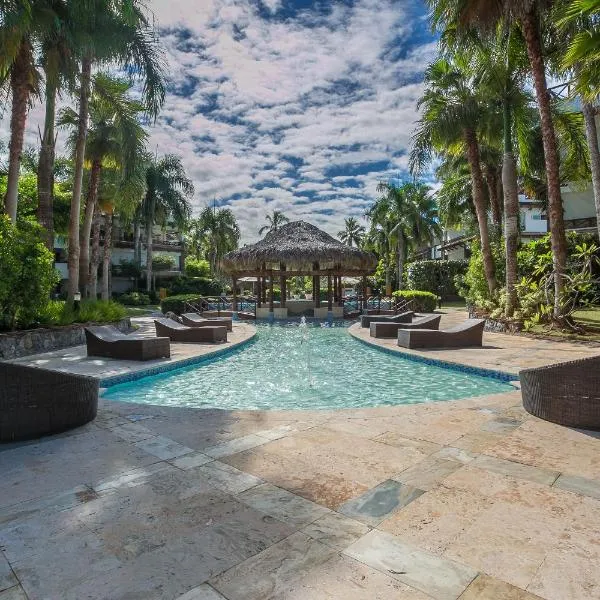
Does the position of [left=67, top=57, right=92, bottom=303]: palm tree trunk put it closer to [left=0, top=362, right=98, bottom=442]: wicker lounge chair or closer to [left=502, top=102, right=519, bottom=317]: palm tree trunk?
[left=0, top=362, right=98, bottom=442]: wicker lounge chair

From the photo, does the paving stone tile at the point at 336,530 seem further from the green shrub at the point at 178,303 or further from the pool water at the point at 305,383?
the green shrub at the point at 178,303

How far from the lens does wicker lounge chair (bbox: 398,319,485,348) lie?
10.5 m

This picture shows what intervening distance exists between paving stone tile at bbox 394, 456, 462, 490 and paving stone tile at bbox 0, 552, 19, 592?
2.53 m

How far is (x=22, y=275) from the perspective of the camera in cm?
986

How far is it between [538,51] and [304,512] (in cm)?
1355

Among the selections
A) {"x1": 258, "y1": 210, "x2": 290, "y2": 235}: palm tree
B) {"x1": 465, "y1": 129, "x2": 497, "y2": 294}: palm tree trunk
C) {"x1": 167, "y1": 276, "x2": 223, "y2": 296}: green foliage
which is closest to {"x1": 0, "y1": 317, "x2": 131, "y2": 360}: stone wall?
{"x1": 465, "y1": 129, "x2": 497, "y2": 294}: palm tree trunk

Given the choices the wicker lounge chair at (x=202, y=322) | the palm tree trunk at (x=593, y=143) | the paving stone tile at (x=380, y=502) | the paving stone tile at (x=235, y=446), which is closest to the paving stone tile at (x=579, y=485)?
the paving stone tile at (x=380, y=502)

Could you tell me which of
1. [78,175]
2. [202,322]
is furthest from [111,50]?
[202,322]

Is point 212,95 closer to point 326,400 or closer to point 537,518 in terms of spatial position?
point 326,400

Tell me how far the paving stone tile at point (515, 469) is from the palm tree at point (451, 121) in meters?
14.0

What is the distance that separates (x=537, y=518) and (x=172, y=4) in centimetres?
1404

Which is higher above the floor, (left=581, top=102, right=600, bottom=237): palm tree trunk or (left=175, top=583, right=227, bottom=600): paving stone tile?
(left=581, top=102, right=600, bottom=237): palm tree trunk

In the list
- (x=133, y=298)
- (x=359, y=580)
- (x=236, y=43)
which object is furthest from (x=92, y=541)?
(x=133, y=298)

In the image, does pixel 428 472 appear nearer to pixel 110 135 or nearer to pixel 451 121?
pixel 451 121
